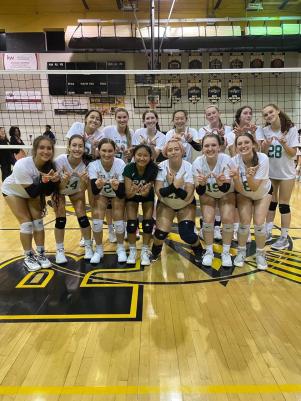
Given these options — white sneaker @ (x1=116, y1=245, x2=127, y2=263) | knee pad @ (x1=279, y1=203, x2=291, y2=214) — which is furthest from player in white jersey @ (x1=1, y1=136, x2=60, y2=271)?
knee pad @ (x1=279, y1=203, x2=291, y2=214)

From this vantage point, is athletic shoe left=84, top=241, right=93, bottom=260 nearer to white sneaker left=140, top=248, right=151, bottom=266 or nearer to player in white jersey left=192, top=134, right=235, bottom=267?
white sneaker left=140, top=248, right=151, bottom=266

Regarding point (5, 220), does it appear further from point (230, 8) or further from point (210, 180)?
point (230, 8)

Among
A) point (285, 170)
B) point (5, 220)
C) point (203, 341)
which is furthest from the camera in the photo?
point (5, 220)

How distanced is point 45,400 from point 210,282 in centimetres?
192

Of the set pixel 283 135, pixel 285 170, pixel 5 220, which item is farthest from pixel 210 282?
pixel 5 220

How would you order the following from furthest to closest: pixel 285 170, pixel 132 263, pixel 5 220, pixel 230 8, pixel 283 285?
pixel 230 8
pixel 5 220
pixel 285 170
pixel 132 263
pixel 283 285

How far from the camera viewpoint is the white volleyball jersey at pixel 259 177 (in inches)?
135

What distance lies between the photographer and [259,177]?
134 inches

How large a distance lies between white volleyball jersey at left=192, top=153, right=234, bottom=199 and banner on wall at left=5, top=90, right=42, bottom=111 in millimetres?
9279

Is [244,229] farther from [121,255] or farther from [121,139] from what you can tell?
[121,139]

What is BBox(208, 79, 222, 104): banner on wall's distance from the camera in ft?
36.1

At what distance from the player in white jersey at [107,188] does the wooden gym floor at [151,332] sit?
1.05 ft

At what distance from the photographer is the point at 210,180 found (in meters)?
3.50

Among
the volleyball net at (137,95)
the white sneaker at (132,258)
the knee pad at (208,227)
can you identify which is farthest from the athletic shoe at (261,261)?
the volleyball net at (137,95)
